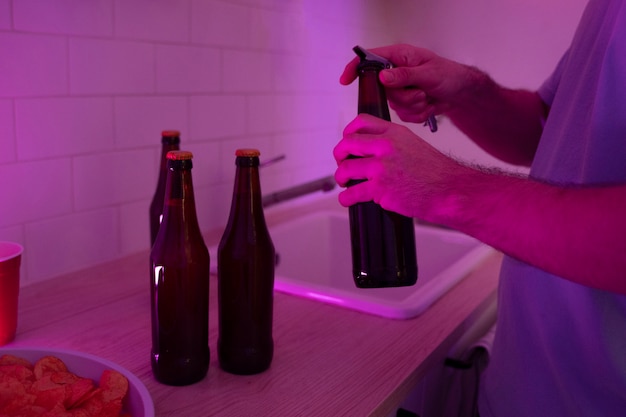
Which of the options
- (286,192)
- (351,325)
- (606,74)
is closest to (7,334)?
(351,325)

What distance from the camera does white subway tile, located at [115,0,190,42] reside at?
1157mm

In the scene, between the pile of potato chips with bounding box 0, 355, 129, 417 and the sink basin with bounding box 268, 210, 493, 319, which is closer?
the pile of potato chips with bounding box 0, 355, 129, 417

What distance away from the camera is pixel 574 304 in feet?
2.62

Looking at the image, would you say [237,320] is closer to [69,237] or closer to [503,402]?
[503,402]

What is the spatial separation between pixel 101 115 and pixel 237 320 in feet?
1.90

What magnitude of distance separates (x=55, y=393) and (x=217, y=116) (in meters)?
0.90

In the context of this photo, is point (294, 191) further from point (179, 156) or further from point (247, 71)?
point (179, 156)

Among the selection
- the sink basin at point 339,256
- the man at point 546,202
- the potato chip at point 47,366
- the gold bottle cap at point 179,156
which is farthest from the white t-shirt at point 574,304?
the potato chip at point 47,366

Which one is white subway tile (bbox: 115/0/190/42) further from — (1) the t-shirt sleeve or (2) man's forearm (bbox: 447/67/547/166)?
(1) the t-shirt sleeve

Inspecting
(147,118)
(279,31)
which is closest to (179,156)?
(147,118)

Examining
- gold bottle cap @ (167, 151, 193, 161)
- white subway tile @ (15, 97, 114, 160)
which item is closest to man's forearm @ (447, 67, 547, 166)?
gold bottle cap @ (167, 151, 193, 161)

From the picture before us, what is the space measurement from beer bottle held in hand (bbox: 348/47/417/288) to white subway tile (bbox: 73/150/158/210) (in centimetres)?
60

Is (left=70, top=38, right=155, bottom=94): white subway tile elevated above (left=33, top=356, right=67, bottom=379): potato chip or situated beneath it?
elevated above

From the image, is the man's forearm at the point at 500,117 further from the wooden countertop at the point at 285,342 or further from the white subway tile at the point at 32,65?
the white subway tile at the point at 32,65
